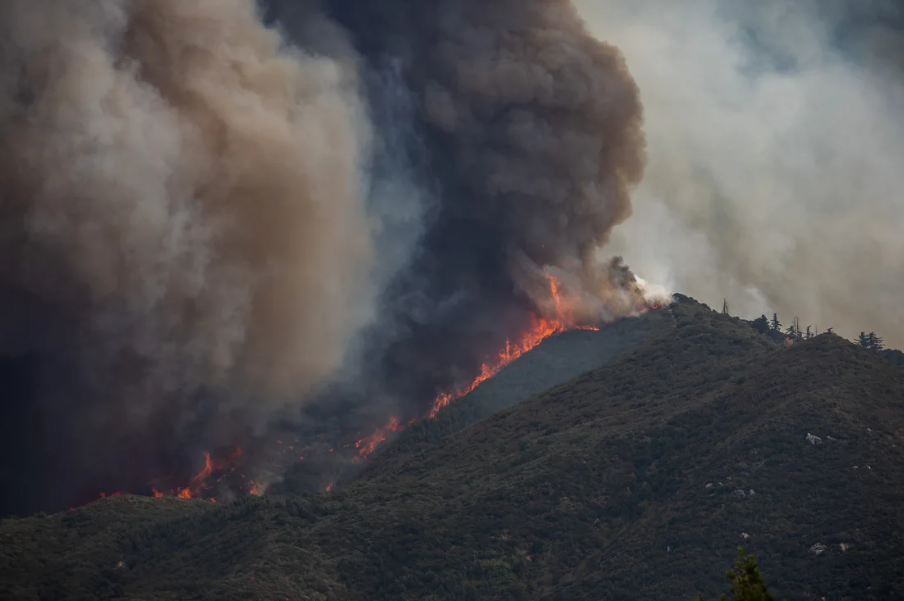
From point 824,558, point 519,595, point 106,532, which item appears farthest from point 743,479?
point 106,532

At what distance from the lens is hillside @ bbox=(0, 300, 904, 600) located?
8319 centimetres

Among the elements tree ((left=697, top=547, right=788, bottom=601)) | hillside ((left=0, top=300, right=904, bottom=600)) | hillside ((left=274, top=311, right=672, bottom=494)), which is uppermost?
hillside ((left=274, top=311, right=672, bottom=494))

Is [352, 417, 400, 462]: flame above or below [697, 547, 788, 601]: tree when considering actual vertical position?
above

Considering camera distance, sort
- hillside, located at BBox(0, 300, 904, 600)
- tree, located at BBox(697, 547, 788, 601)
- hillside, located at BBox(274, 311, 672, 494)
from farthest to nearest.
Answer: hillside, located at BBox(274, 311, 672, 494)
hillside, located at BBox(0, 300, 904, 600)
tree, located at BBox(697, 547, 788, 601)

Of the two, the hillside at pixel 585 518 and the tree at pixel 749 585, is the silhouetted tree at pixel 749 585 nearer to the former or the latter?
the tree at pixel 749 585

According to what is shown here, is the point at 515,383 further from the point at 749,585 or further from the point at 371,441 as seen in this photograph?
the point at 749,585

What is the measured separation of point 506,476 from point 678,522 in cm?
1522

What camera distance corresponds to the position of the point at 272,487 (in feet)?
360

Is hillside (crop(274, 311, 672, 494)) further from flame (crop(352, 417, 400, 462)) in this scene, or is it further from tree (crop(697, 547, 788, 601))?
tree (crop(697, 547, 788, 601))

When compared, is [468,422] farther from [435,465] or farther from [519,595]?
[519,595]

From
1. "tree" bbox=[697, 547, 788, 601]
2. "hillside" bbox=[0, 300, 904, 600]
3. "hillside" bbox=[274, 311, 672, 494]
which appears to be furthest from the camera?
"hillside" bbox=[274, 311, 672, 494]

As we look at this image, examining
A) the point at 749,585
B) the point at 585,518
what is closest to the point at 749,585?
the point at 749,585

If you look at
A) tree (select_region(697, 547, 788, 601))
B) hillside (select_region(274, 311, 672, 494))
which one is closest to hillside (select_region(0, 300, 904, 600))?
hillside (select_region(274, 311, 672, 494))

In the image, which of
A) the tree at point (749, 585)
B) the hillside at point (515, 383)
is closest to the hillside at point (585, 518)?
the hillside at point (515, 383)
